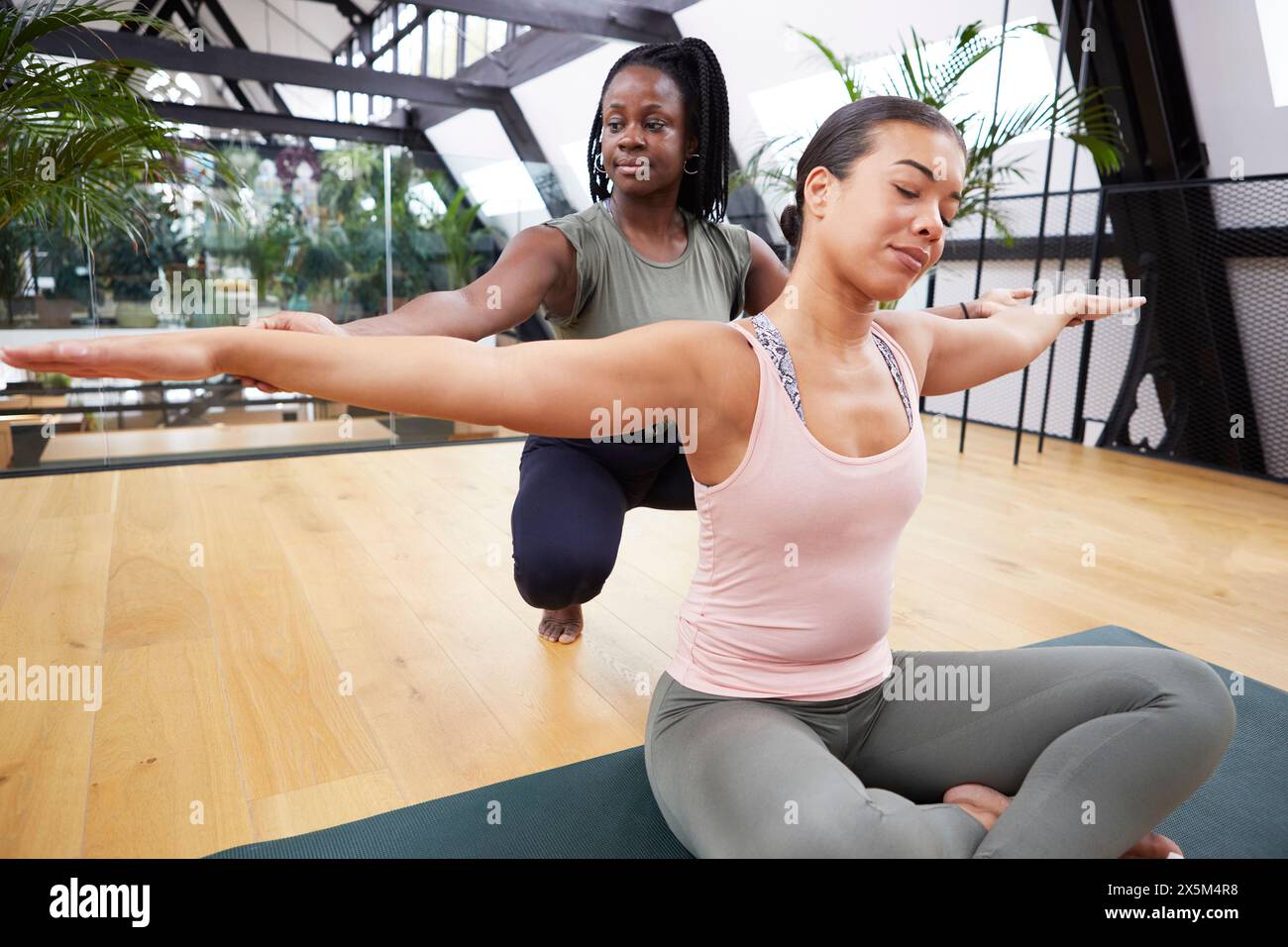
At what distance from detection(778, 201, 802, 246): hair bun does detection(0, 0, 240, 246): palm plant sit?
1.70m

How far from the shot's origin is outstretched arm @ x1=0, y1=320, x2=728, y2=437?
841 millimetres

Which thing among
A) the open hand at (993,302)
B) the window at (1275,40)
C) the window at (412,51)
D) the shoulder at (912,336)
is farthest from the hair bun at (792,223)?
the window at (412,51)

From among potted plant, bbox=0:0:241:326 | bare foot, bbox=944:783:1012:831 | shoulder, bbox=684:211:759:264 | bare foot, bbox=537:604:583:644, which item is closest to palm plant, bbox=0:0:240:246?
potted plant, bbox=0:0:241:326

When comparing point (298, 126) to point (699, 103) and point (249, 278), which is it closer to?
point (249, 278)

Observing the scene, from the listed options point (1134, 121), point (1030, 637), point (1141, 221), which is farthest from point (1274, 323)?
point (1030, 637)

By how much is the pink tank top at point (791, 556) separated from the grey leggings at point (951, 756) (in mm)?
41

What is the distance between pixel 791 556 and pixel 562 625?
110 cm

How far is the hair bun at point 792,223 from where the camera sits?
4.00 feet

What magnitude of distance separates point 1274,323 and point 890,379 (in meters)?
3.34

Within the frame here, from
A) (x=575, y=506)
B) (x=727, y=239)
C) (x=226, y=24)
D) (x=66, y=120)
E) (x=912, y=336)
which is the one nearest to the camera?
(x=912, y=336)

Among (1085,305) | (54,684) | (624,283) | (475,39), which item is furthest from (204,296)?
(475,39)

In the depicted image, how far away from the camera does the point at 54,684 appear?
70.6 inches

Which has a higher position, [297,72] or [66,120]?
[297,72]
